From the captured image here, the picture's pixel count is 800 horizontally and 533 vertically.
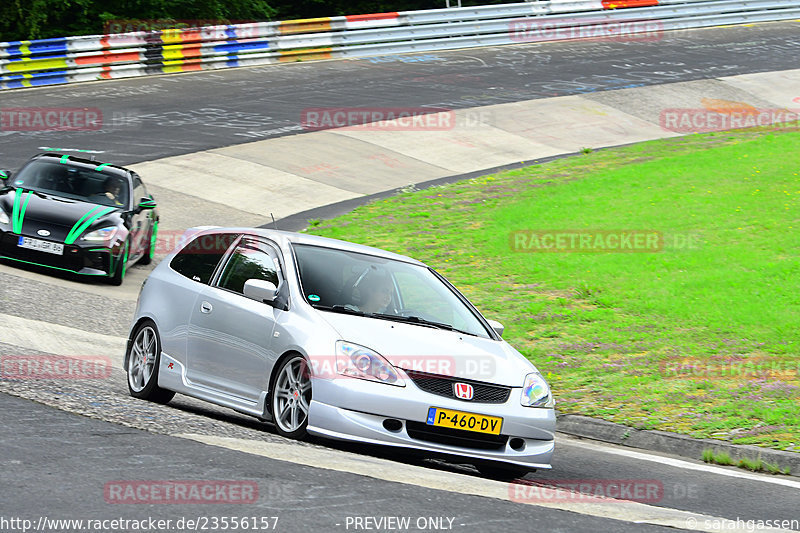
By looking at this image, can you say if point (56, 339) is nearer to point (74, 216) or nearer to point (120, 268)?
point (74, 216)

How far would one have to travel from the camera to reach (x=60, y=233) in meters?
14.2

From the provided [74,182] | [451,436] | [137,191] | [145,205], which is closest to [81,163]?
[74,182]

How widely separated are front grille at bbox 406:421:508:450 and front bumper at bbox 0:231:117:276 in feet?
27.3

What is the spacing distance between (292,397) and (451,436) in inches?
45.3

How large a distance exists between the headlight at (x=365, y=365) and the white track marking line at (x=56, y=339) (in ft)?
12.5

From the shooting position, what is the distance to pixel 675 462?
8.48 metres

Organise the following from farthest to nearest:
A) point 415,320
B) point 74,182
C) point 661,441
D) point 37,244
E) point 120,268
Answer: point 74,182 → point 120,268 → point 37,244 → point 661,441 → point 415,320

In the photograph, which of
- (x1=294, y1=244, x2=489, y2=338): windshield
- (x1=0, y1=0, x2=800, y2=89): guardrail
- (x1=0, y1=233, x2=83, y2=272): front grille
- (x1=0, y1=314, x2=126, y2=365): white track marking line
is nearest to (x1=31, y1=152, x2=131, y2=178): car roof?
(x1=0, y1=233, x2=83, y2=272): front grille

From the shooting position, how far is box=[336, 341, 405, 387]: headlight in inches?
285

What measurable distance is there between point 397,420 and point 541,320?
5.83m

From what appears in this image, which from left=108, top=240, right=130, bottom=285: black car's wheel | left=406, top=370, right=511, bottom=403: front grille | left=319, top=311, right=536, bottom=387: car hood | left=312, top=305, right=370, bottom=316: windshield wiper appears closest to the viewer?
left=406, top=370, right=511, bottom=403: front grille

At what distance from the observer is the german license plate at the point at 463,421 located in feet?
23.7

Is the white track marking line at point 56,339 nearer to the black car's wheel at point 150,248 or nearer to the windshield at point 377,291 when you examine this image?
the windshield at point 377,291

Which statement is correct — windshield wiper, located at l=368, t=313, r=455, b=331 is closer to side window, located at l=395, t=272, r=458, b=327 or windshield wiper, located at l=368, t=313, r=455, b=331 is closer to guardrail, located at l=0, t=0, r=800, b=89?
side window, located at l=395, t=272, r=458, b=327
